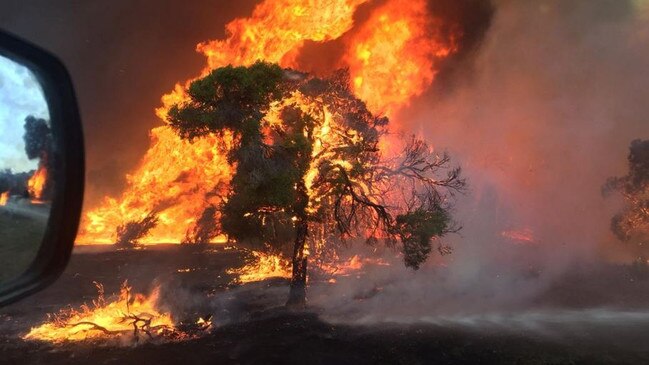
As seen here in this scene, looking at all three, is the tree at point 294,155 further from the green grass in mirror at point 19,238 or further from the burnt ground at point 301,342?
the green grass in mirror at point 19,238

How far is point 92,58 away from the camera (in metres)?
35.4

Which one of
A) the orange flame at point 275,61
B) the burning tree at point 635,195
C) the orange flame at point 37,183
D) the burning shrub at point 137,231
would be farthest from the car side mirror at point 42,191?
the burning tree at point 635,195

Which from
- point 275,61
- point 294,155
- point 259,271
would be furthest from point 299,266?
point 275,61

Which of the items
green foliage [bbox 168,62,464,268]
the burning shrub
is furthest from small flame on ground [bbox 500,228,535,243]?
the burning shrub

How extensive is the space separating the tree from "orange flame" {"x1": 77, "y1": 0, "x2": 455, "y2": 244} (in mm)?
10202

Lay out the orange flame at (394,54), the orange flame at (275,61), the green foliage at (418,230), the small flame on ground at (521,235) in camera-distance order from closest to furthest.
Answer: the green foliage at (418,230) < the orange flame at (275,61) < the orange flame at (394,54) < the small flame on ground at (521,235)

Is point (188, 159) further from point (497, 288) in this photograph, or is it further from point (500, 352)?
point (500, 352)

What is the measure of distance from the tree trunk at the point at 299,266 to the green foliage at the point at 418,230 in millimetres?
3027

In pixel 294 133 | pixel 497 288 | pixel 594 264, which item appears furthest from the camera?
pixel 594 264

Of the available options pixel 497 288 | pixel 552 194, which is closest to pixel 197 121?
pixel 497 288

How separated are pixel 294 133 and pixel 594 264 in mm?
23676

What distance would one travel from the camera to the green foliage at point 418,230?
12.9 meters

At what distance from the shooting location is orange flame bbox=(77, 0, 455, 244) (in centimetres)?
2430

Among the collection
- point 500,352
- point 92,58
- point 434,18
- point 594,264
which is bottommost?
point 500,352
